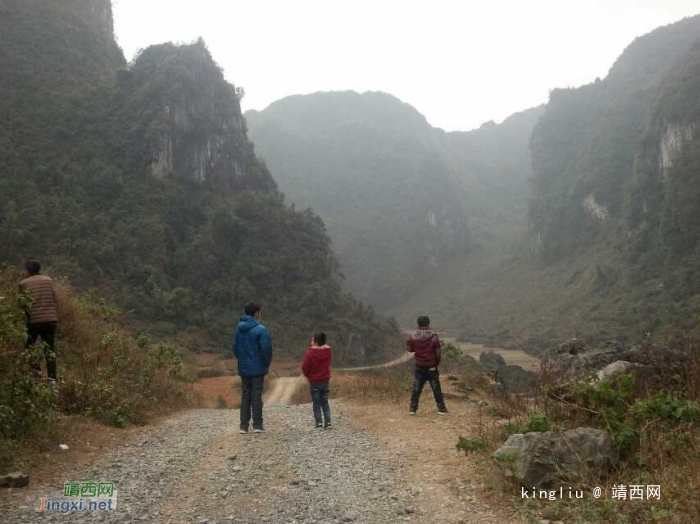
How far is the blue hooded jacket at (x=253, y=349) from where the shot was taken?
7.68 meters

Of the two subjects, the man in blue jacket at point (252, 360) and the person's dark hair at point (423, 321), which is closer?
the man in blue jacket at point (252, 360)

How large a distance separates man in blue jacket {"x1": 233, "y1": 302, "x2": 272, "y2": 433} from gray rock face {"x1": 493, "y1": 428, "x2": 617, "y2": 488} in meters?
4.07

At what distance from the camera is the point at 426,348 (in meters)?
8.49

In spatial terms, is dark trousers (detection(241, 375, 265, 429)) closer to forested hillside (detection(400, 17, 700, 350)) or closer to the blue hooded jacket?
the blue hooded jacket

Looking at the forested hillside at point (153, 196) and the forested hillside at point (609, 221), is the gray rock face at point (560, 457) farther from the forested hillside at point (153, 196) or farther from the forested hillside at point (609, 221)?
the forested hillside at point (609, 221)

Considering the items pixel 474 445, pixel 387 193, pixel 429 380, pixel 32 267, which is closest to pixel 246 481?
pixel 474 445

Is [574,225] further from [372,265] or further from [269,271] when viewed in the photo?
[269,271]

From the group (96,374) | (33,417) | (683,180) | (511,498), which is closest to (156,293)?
(96,374)

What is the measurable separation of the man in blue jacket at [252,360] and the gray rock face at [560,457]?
4074 mm

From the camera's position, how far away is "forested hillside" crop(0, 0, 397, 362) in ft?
125

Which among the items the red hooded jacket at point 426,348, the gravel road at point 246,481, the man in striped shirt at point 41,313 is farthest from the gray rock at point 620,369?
the man in striped shirt at point 41,313

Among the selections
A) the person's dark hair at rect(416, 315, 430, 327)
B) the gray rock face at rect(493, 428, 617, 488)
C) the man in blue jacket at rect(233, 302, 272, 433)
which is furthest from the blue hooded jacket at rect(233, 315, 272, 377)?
the gray rock face at rect(493, 428, 617, 488)

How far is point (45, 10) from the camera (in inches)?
2244

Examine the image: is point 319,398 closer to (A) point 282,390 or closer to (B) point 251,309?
(B) point 251,309
